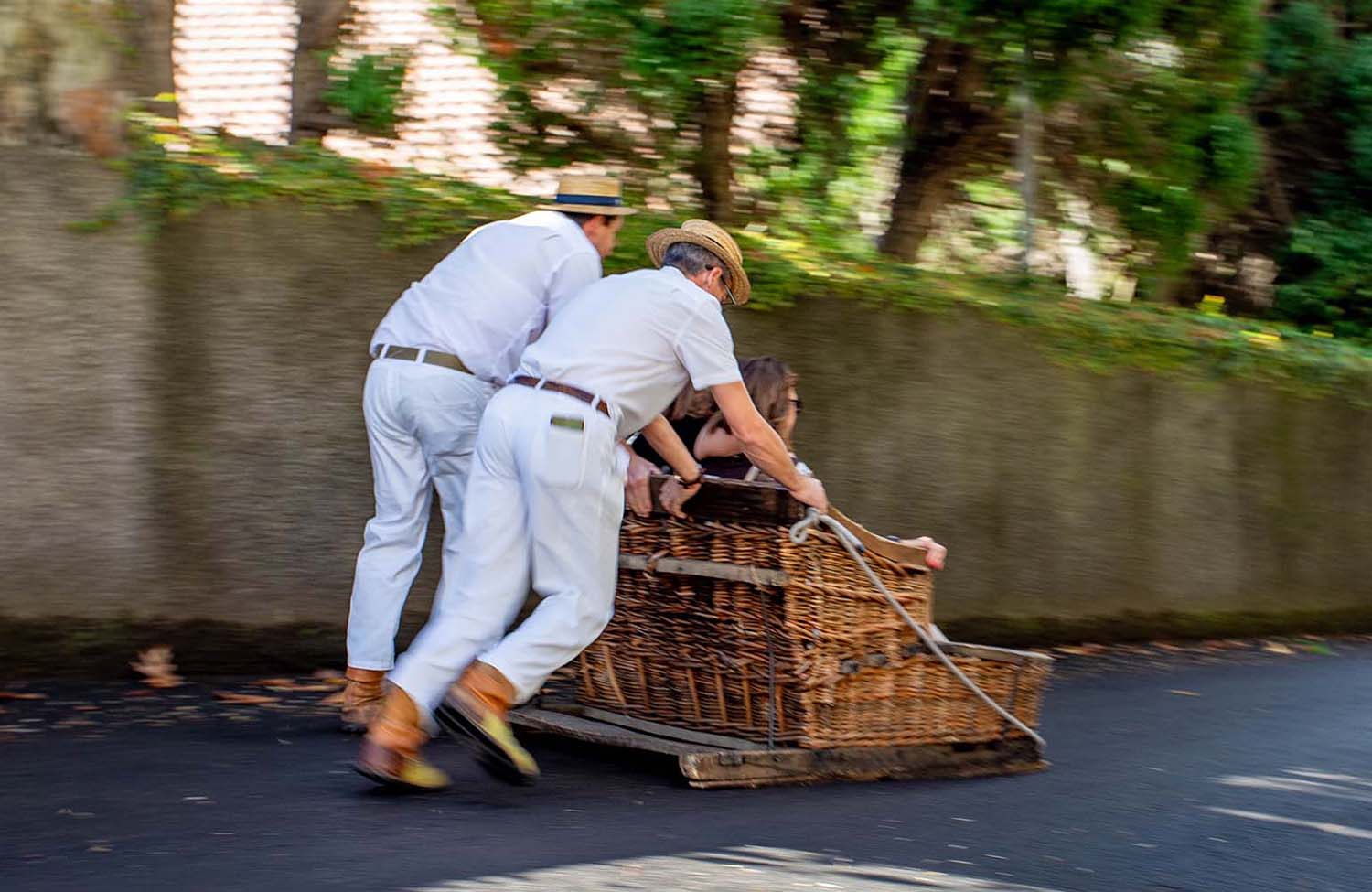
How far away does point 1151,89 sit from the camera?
37.0 feet

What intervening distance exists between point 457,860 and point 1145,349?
22.6 feet

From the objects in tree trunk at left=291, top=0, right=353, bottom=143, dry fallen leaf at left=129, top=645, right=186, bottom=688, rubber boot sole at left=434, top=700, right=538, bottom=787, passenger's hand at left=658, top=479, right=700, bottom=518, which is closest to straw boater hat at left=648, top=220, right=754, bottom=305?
passenger's hand at left=658, top=479, right=700, bottom=518

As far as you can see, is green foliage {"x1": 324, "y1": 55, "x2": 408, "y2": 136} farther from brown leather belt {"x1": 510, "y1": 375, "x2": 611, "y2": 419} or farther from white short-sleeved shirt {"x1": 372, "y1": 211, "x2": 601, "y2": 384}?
brown leather belt {"x1": 510, "y1": 375, "x2": 611, "y2": 419}

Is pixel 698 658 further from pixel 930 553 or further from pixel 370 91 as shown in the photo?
pixel 370 91

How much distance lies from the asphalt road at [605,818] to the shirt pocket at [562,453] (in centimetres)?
104

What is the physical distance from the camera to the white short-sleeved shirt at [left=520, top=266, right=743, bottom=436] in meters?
5.34

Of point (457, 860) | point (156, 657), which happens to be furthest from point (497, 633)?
point (156, 657)

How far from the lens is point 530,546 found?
5402 mm

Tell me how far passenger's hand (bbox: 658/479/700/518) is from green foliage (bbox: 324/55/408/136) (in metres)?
4.29

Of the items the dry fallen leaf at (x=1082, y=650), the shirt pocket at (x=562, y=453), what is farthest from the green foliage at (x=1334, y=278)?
the shirt pocket at (x=562, y=453)

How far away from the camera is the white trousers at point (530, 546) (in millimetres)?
5211

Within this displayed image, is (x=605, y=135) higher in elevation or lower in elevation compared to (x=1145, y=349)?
higher

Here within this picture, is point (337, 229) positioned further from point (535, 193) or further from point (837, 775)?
point (837, 775)

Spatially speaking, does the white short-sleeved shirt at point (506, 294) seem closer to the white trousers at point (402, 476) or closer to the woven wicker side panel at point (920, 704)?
the white trousers at point (402, 476)
